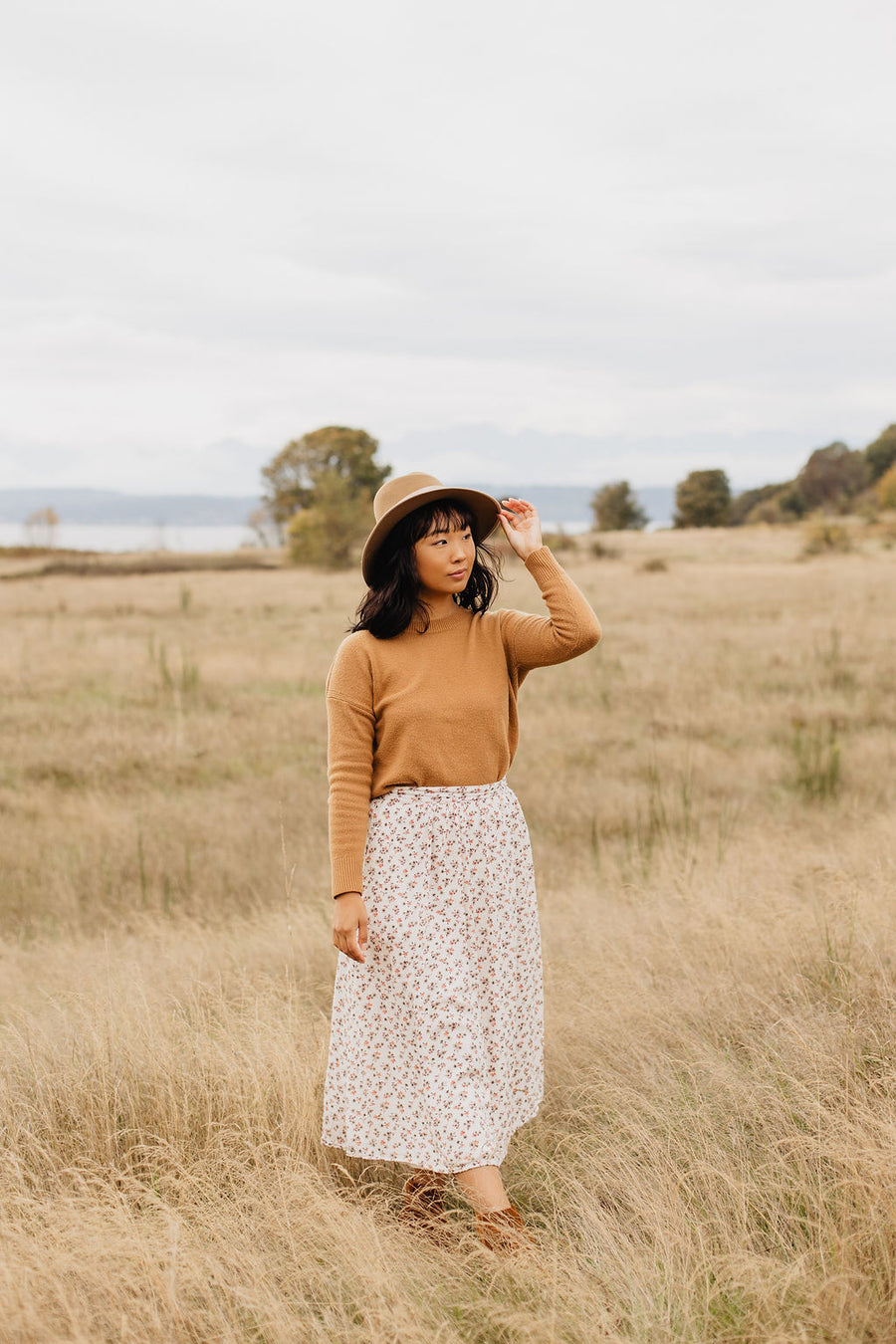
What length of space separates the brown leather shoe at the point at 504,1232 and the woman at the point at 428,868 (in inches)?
1.9

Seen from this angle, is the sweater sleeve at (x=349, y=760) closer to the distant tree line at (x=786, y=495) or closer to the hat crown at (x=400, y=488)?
the hat crown at (x=400, y=488)

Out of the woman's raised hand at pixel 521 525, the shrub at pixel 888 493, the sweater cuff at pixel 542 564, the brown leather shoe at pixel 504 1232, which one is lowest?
the brown leather shoe at pixel 504 1232

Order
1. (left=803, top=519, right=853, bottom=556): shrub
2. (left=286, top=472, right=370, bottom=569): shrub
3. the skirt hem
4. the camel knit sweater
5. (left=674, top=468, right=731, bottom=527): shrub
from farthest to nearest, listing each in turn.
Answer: (left=674, top=468, right=731, bottom=527): shrub, (left=286, top=472, right=370, bottom=569): shrub, (left=803, top=519, right=853, bottom=556): shrub, the camel knit sweater, the skirt hem

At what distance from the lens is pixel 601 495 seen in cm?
7312

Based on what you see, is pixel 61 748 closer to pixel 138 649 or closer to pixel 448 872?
pixel 138 649

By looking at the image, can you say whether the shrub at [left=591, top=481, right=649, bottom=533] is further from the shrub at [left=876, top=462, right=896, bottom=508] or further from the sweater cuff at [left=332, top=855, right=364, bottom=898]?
the sweater cuff at [left=332, top=855, right=364, bottom=898]

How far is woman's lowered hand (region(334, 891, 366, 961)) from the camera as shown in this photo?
2428 mm

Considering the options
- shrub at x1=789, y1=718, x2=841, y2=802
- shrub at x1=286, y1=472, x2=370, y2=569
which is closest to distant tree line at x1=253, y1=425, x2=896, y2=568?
shrub at x1=286, y1=472, x2=370, y2=569

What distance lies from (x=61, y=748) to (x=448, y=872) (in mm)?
7481

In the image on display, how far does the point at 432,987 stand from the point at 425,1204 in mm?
598

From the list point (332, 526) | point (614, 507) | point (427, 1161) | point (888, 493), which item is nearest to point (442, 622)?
point (427, 1161)

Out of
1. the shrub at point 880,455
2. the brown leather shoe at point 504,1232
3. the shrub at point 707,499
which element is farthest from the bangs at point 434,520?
the shrub at point 880,455

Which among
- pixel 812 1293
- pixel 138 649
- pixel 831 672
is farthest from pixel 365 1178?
pixel 138 649

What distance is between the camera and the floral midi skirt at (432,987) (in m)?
2.46
